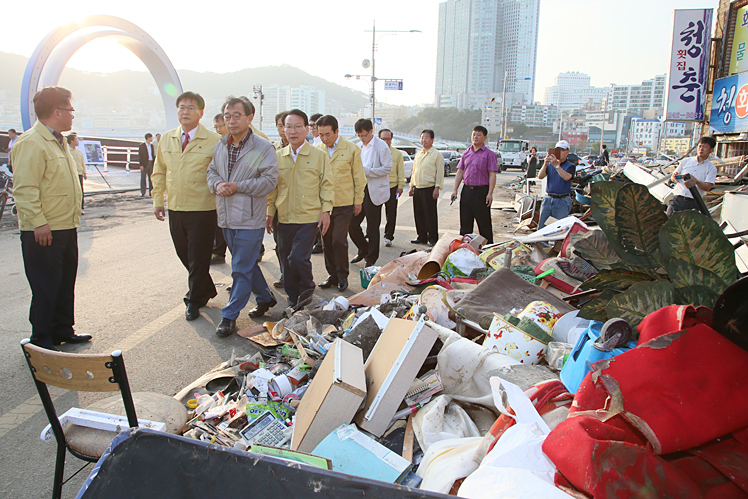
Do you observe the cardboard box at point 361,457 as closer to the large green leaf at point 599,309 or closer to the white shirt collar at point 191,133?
the large green leaf at point 599,309

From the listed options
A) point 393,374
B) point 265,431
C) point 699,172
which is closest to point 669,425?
point 393,374

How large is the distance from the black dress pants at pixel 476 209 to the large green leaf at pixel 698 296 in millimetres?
5242

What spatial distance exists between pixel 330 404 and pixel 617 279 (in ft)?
5.00

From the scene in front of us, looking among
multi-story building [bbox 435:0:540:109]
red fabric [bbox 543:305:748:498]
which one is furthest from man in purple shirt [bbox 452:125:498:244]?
multi-story building [bbox 435:0:540:109]

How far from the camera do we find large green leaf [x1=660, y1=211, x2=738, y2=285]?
66.7 inches

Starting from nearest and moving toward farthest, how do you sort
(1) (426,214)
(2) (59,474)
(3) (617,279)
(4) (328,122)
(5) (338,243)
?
(2) (59,474) → (3) (617,279) → (5) (338,243) → (4) (328,122) → (1) (426,214)

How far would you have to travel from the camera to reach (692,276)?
1.73 m

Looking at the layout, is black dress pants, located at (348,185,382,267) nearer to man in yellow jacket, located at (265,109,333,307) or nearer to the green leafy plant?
man in yellow jacket, located at (265,109,333,307)

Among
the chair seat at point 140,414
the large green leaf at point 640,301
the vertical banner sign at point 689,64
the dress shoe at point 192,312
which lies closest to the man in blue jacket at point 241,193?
the dress shoe at point 192,312

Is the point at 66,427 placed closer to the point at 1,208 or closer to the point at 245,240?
the point at 245,240

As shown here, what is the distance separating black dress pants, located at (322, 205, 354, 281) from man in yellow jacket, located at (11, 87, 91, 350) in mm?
2653

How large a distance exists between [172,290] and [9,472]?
3116 mm

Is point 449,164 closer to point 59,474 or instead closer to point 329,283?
point 329,283

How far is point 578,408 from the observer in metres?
1.58
